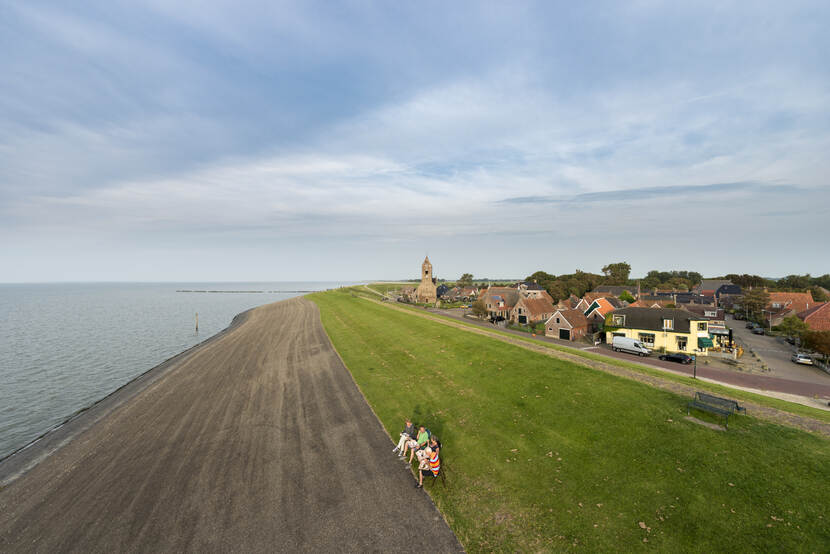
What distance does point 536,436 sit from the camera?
16.8 metres

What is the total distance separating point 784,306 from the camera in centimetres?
7662

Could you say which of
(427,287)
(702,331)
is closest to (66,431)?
(702,331)

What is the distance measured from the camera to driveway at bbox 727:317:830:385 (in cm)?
3597

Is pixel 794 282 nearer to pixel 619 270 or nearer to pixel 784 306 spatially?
pixel 619 270

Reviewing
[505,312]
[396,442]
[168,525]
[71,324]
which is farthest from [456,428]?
[71,324]

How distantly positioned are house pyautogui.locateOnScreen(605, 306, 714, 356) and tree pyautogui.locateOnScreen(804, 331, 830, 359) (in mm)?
10361

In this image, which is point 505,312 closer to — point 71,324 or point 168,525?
point 168,525

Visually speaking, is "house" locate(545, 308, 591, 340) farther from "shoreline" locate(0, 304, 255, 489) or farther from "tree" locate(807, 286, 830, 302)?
"tree" locate(807, 286, 830, 302)

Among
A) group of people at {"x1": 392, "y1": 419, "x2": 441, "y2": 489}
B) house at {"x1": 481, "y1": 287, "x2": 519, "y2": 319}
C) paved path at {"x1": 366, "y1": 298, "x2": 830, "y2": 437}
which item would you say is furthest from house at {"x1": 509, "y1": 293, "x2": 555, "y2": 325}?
group of people at {"x1": 392, "y1": 419, "x2": 441, "y2": 489}

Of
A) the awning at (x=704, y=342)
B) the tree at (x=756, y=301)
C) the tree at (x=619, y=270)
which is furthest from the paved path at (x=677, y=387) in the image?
the tree at (x=619, y=270)

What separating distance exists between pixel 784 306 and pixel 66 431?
132 m

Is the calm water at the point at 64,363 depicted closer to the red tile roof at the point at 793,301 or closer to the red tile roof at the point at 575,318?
the red tile roof at the point at 575,318

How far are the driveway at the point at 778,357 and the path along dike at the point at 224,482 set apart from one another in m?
50.1

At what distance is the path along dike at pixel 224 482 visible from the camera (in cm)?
1138
